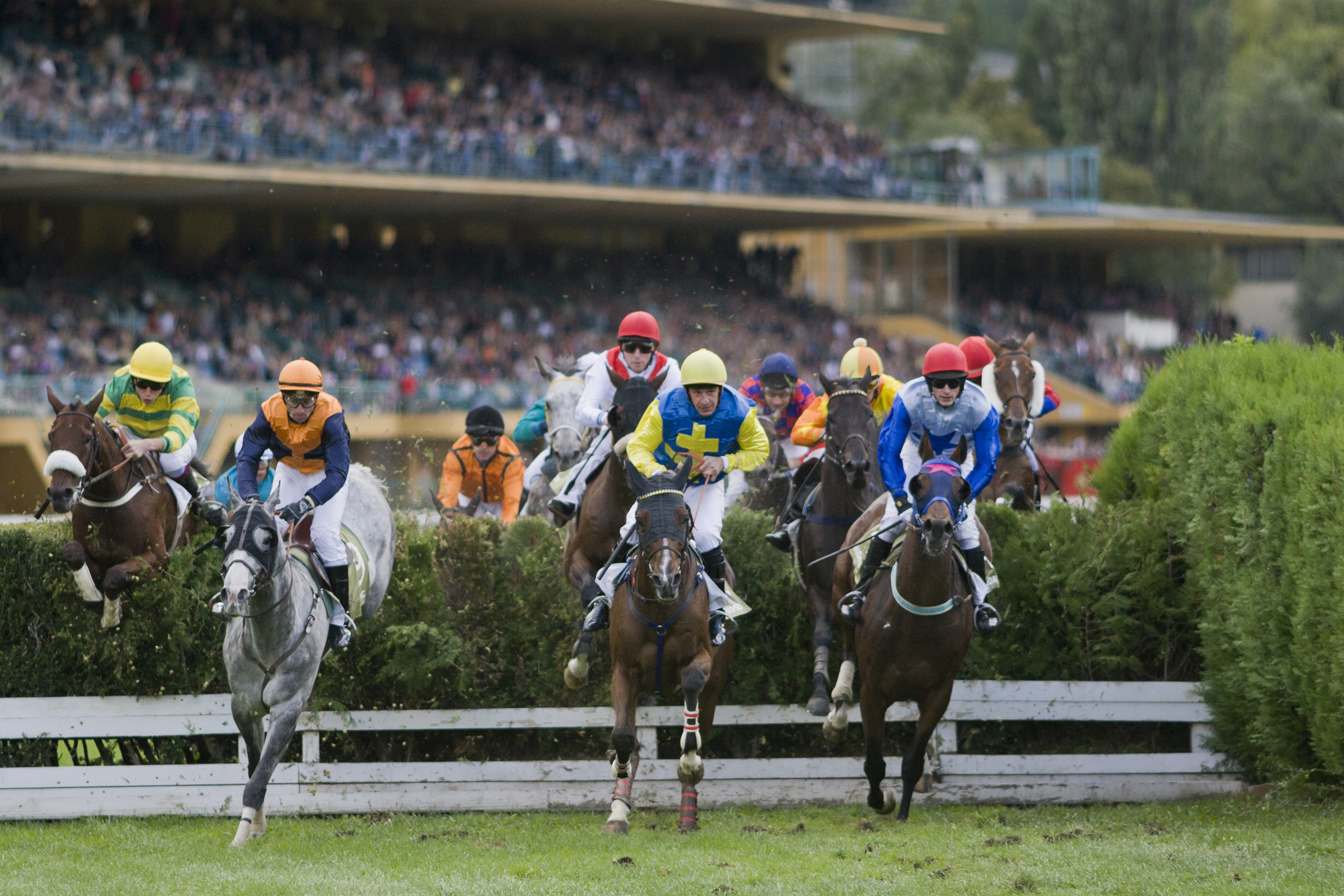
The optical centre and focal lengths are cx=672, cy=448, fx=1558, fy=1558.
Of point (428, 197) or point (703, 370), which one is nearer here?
point (703, 370)

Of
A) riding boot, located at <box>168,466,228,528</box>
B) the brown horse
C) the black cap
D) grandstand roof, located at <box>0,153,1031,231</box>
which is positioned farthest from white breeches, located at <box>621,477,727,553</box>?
grandstand roof, located at <box>0,153,1031,231</box>

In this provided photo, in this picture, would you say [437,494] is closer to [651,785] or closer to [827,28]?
[651,785]

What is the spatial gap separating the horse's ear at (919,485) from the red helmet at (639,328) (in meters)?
2.20

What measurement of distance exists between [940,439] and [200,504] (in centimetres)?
402

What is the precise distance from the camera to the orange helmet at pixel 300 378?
8.30 metres

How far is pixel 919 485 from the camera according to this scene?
26.3ft

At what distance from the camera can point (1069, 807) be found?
376 inches

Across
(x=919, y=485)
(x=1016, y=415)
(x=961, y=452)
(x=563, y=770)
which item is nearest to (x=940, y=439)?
(x=961, y=452)

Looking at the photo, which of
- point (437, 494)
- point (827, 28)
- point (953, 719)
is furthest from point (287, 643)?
point (827, 28)

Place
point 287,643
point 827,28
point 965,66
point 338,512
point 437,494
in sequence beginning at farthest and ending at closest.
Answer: point 965,66 → point 827,28 → point 437,494 → point 338,512 → point 287,643

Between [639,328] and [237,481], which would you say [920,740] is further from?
[237,481]

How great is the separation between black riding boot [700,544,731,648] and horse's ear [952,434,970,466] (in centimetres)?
140

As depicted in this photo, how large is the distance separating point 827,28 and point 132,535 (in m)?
33.2

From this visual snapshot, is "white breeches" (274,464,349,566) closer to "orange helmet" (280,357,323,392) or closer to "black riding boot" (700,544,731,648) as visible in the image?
"orange helmet" (280,357,323,392)
